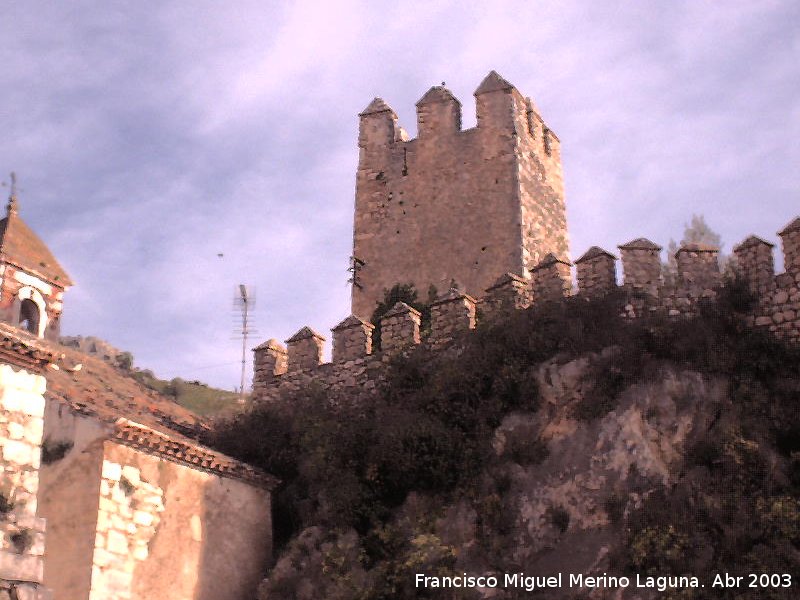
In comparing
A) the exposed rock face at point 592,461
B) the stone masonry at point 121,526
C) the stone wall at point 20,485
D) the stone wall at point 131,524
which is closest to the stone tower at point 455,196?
the exposed rock face at point 592,461

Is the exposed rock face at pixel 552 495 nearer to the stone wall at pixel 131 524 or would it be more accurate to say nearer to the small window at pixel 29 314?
the stone wall at pixel 131 524

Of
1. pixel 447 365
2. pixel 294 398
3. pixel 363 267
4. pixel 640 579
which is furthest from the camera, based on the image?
pixel 363 267

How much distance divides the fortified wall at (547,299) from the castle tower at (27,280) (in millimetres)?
4878

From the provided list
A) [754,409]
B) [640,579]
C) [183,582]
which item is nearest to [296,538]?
[183,582]

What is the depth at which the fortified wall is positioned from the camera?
1655 centimetres

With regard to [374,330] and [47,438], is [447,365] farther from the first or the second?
[47,438]

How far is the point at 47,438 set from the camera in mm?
15195

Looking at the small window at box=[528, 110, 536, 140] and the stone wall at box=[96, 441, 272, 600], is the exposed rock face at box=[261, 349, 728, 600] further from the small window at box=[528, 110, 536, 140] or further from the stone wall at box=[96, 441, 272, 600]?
the small window at box=[528, 110, 536, 140]

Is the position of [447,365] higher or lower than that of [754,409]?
higher

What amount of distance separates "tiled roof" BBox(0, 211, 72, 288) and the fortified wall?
517cm

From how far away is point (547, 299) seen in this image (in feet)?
58.1

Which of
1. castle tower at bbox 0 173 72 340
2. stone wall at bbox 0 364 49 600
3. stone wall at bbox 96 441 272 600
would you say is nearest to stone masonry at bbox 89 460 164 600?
stone wall at bbox 96 441 272 600

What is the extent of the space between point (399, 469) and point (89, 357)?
7.43 meters

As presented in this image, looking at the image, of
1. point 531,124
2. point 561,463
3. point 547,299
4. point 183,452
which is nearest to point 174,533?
point 183,452
